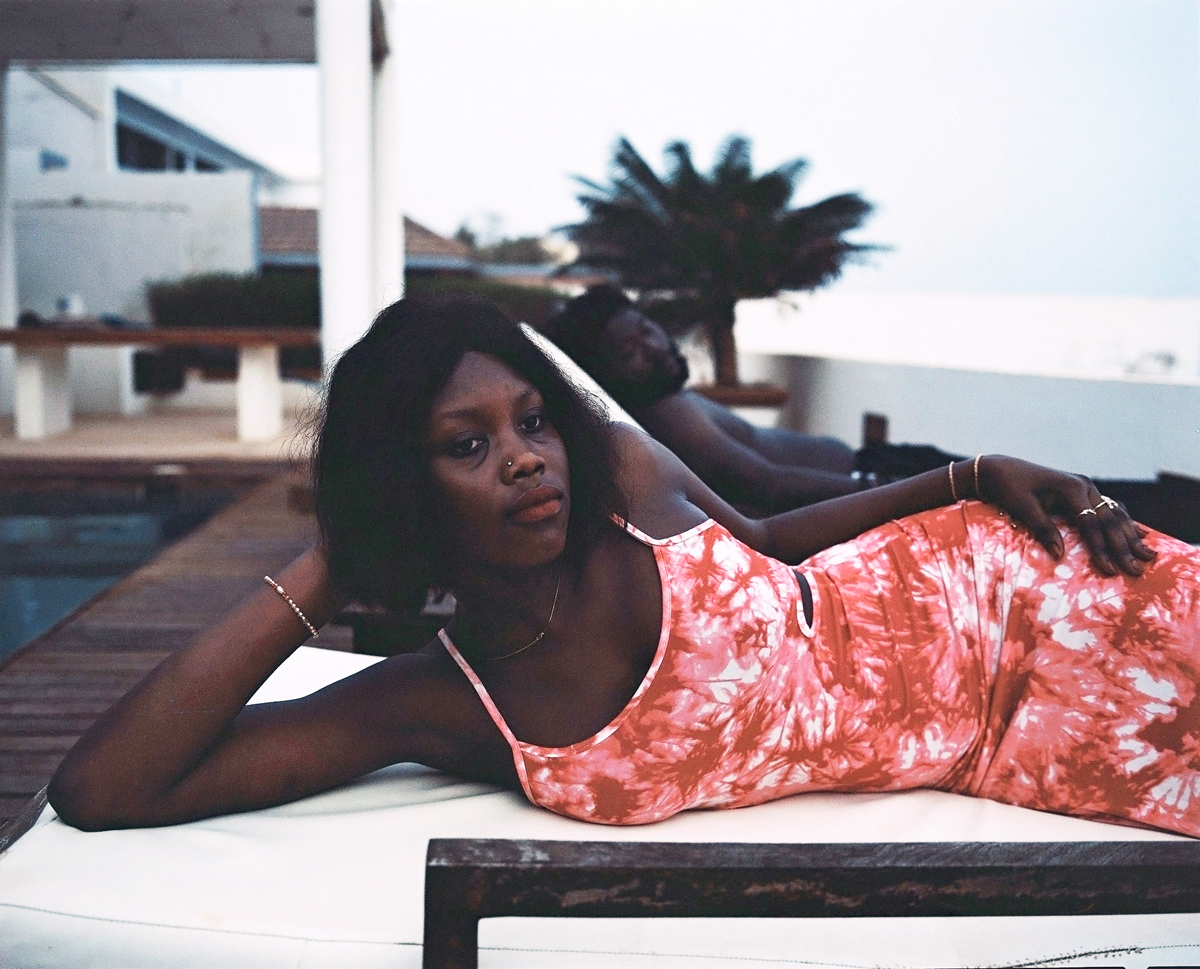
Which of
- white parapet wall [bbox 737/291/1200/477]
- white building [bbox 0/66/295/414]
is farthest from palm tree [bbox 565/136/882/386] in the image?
white building [bbox 0/66/295/414]

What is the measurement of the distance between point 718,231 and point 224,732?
922 centimetres

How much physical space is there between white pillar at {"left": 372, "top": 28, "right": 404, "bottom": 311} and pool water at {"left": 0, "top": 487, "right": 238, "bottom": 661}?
2.77m

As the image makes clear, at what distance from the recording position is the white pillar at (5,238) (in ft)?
37.6

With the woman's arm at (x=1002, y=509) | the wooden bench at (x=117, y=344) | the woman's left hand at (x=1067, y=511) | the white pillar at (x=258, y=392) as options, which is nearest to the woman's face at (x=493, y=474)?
the woman's arm at (x=1002, y=509)

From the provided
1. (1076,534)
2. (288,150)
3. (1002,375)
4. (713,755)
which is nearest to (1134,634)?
(1076,534)

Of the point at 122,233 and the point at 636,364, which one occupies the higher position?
the point at 122,233

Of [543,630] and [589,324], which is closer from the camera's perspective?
[543,630]

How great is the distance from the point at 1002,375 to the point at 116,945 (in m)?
6.69

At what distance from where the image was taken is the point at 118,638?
4098 millimetres

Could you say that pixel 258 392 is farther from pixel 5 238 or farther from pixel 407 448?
pixel 407 448

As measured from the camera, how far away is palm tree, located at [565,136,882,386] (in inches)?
405

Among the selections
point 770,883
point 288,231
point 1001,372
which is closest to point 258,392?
point 1001,372

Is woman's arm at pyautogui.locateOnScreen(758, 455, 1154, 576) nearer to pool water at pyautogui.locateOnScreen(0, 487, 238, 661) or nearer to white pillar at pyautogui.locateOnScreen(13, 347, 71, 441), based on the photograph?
pool water at pyautogui.locateOnScreen(0, 487, 238, 661)

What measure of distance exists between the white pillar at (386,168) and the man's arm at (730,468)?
22.1ft
